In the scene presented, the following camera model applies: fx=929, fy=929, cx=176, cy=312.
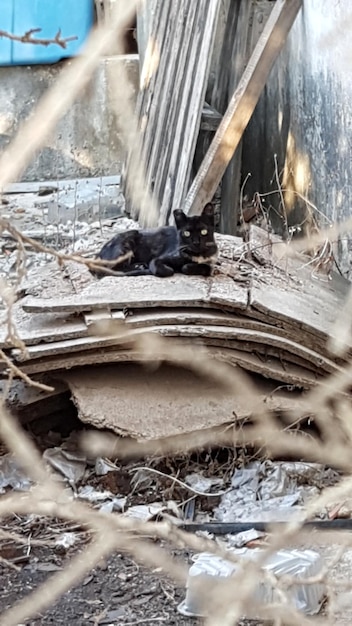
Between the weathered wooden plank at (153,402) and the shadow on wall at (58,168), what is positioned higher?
the weathered wooden plank at (153,402)

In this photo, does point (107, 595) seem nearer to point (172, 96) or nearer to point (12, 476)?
point (12, 476)

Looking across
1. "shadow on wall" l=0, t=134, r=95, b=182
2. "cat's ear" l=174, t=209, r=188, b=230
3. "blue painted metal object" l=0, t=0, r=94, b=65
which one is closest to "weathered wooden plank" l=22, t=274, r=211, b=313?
"cat's ear" l=174, t=209, r=188, b=230

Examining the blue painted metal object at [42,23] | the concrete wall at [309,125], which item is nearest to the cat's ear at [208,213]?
the concrete wall at [309,125]

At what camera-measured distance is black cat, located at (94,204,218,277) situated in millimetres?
4664

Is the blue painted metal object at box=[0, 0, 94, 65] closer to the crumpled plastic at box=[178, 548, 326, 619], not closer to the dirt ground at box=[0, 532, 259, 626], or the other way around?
the dirt ground at box=[0, 532, 259, 626]

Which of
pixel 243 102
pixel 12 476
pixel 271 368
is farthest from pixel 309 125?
pixel 12 476

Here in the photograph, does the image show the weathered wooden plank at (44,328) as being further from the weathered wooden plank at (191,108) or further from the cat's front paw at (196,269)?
the weathered wooden plank at (191,108)

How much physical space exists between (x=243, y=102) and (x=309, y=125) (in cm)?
50

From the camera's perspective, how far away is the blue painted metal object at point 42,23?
1016 centimetres

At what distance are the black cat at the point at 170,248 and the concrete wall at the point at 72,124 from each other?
5.39 metres

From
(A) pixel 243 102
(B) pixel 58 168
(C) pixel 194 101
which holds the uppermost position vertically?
(A) pixel 243 102

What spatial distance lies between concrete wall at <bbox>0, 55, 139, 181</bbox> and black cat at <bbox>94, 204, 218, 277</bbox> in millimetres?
5394

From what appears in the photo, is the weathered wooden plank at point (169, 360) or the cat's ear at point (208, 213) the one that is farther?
the cat's ear at point (208, 213)

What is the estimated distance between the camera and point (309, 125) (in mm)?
6316
